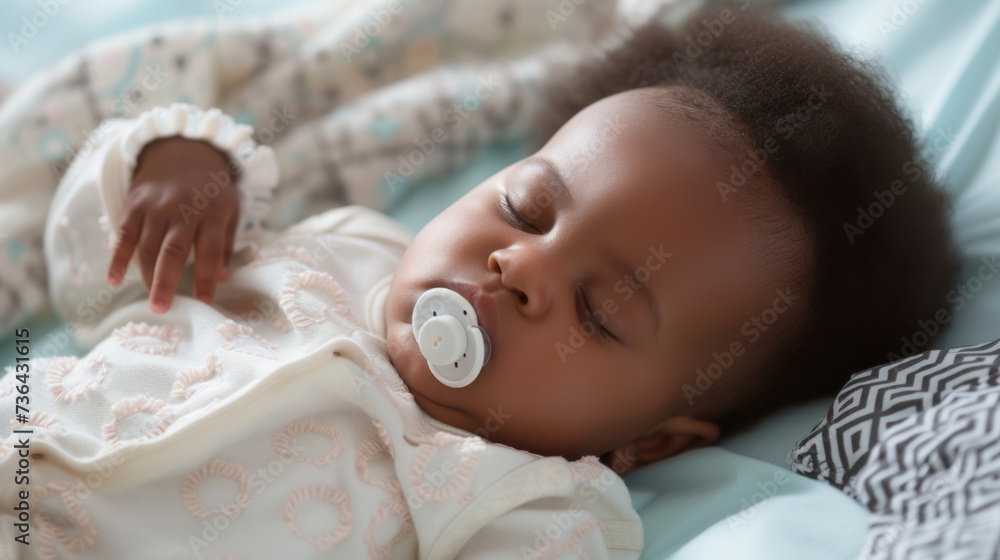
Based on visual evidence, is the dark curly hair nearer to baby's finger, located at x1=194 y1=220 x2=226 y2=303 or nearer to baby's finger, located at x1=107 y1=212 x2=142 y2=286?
baby's finger, located at x1=194 y1=220 x2=226 y2=303

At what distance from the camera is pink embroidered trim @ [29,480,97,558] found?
38.4 inches

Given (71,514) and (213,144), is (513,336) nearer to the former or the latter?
(71,514)

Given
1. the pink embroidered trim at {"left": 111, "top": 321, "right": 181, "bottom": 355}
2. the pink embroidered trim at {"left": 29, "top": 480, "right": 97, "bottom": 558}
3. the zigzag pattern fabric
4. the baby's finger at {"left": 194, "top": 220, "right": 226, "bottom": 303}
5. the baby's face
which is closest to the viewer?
the zigzag pattern fabric

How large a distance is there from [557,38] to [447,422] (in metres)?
1.22

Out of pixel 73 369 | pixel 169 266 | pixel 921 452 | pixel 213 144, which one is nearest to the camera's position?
pixel 921 452

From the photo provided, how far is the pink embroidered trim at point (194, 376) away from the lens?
110 cm

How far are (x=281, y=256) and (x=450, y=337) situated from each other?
1.59 feet

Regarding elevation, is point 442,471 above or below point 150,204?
below

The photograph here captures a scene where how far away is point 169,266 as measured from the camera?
129 centimetres

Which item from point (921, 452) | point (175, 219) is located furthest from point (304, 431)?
point (921, 452)

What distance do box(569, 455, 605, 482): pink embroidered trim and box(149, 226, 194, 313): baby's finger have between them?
28.4 inches

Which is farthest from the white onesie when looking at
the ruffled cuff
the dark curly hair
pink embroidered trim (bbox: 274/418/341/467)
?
the dark curly hair

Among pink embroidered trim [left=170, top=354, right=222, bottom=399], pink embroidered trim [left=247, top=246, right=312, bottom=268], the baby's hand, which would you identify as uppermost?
the baby's hand

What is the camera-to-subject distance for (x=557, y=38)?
2.01m
